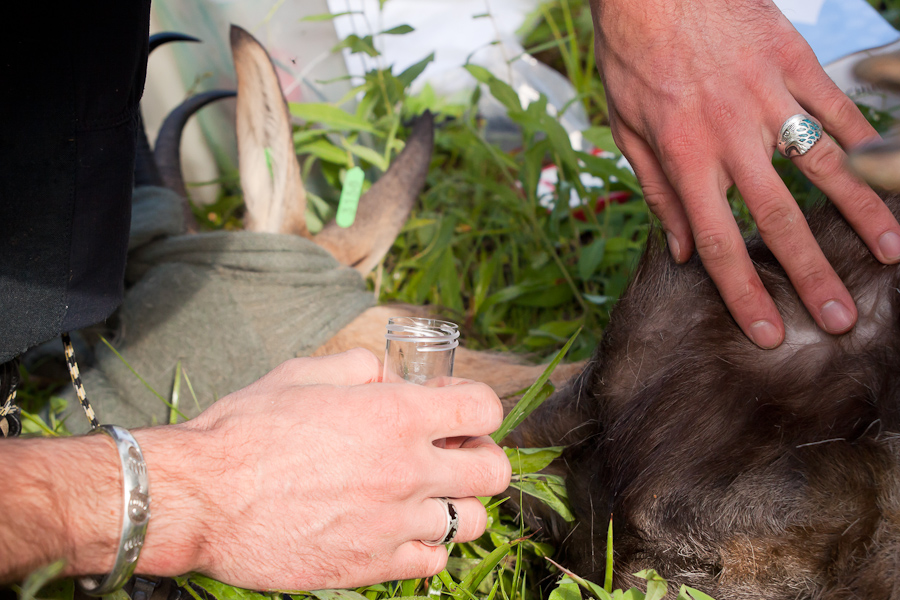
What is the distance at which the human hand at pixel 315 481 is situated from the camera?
1.00 meters

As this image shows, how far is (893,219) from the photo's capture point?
1159mm

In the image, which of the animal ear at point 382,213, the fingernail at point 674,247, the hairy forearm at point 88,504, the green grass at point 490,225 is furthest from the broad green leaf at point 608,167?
the hairy forearm at point 88,504

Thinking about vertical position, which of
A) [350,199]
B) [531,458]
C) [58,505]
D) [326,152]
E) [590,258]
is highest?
[326,152]

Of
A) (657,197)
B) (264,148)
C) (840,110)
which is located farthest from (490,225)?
(840,110)

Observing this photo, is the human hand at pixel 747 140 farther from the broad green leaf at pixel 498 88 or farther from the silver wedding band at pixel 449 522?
the broad green leaf at pixel 498 88

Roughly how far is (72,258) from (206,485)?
669 millimetres

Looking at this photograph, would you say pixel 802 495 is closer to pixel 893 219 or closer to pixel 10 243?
pixel 893 219

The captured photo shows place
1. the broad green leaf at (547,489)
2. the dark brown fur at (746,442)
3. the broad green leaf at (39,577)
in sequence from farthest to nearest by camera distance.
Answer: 1. the broad green leaf at (547,489)
2. the dark brown fur at (746,442)
3. the broad green leaf at (39,577)

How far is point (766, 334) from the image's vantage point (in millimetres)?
1201

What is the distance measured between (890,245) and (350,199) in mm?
1600

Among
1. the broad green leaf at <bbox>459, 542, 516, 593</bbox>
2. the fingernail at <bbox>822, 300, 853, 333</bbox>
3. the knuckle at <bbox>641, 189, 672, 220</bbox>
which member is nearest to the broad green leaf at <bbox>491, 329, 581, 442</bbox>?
the broad green leaf at <bbox>459, 542, 516, 593</bbox>

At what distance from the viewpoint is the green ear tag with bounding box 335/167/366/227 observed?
7.51ft

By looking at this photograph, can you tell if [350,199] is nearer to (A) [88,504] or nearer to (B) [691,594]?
(A) [88,504]

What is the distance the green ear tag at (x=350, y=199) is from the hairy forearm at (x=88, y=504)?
1.33 meters
